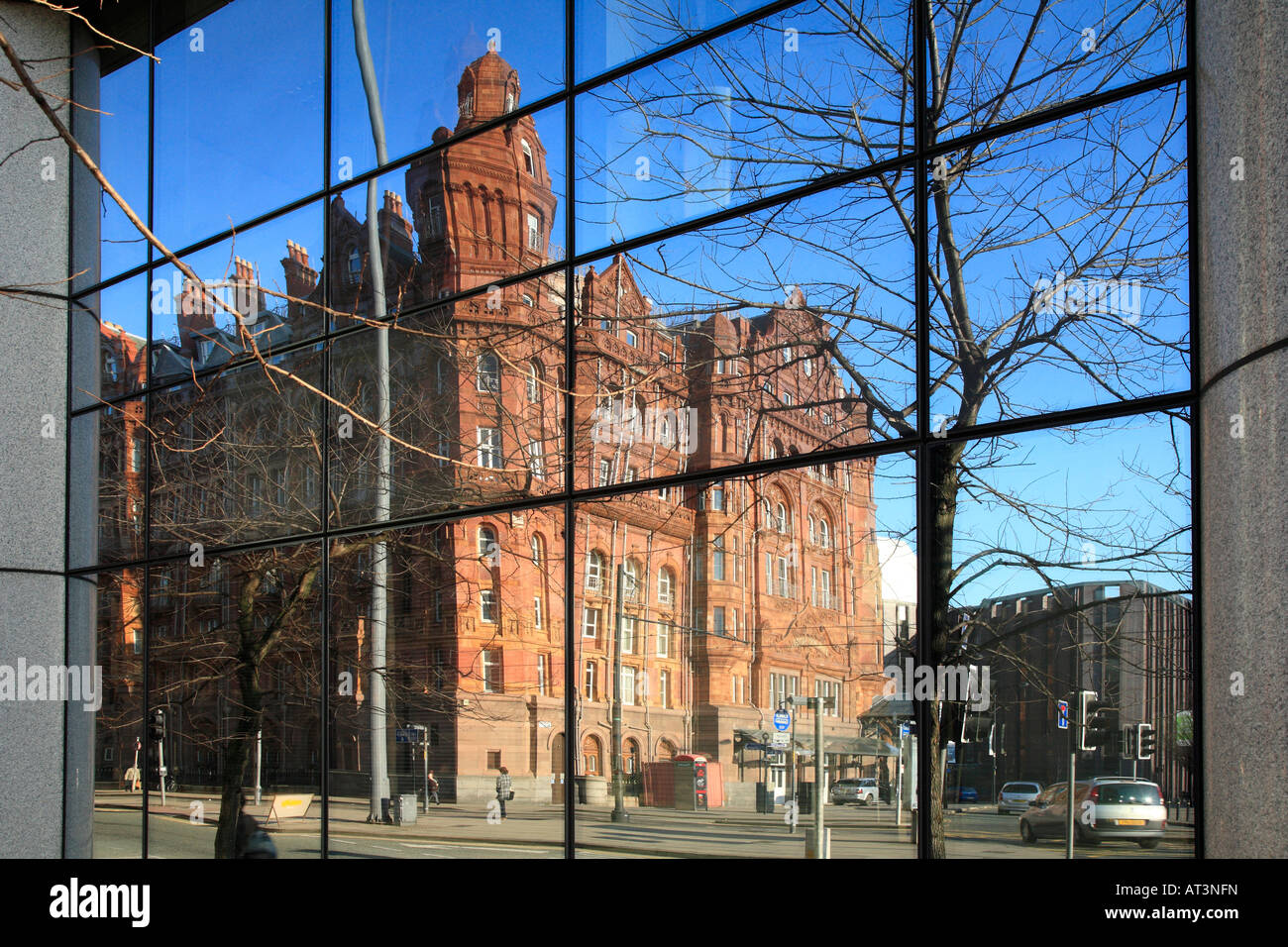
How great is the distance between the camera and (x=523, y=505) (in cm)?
864

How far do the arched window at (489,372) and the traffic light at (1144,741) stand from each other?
16.9 ft

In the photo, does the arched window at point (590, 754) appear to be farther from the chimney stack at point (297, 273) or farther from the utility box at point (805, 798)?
the chimney stack at point (297, 273)

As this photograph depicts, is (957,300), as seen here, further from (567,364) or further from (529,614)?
Answer: (529,614)

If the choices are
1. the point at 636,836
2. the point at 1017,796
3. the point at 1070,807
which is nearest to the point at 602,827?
the point at 636,836

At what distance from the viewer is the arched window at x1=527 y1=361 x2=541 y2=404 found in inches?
343

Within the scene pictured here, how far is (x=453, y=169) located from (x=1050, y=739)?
6316mm

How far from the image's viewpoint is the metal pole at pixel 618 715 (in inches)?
304

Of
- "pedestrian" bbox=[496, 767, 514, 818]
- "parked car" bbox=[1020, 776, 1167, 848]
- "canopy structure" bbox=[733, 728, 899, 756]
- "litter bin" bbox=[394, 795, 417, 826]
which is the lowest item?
"litter bin" bbox=[394, 795, 417, 826]

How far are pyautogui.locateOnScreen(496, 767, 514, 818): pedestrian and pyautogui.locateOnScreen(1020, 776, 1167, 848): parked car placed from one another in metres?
3.79

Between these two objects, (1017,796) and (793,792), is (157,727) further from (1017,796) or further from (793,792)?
(1017,796)

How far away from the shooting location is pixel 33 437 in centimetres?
1208

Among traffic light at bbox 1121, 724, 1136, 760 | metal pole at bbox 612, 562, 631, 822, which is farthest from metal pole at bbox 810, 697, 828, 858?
traffic light at bbox 1121, 724, 1136, 760

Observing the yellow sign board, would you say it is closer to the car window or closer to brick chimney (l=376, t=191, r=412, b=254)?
brick chimney (l=376, t=191, r=412, b=254)

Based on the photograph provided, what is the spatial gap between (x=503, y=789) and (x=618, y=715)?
4.04 ft
